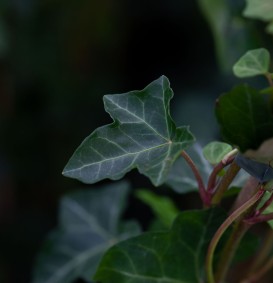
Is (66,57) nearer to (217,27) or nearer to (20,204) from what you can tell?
(20,204)

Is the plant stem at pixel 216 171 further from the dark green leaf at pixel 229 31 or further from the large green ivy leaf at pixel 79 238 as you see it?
the dark green leaf at pixel 229 31

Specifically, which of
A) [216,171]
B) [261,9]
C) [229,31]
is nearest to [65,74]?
[229,31]

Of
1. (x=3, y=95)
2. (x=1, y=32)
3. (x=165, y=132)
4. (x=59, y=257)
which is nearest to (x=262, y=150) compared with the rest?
(x=165, y=132)

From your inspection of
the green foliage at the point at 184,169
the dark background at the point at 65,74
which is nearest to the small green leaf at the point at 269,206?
the green foliage at the point at 184,169

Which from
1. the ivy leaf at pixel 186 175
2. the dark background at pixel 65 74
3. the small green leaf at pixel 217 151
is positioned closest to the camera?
the small green leaf at pixel 217 151

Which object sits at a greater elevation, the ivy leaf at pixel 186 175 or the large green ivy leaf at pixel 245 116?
the large green ivy leaf at pixel 245 116

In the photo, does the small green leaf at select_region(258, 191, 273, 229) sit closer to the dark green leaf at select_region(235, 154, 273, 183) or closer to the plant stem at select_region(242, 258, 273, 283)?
the dark green leaf at select_region(235, 154, 273, 183)

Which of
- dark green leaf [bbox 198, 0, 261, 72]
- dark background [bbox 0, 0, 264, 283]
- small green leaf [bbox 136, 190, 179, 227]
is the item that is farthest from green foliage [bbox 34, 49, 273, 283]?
dark background [bbox 0, 0, 264, 283]
